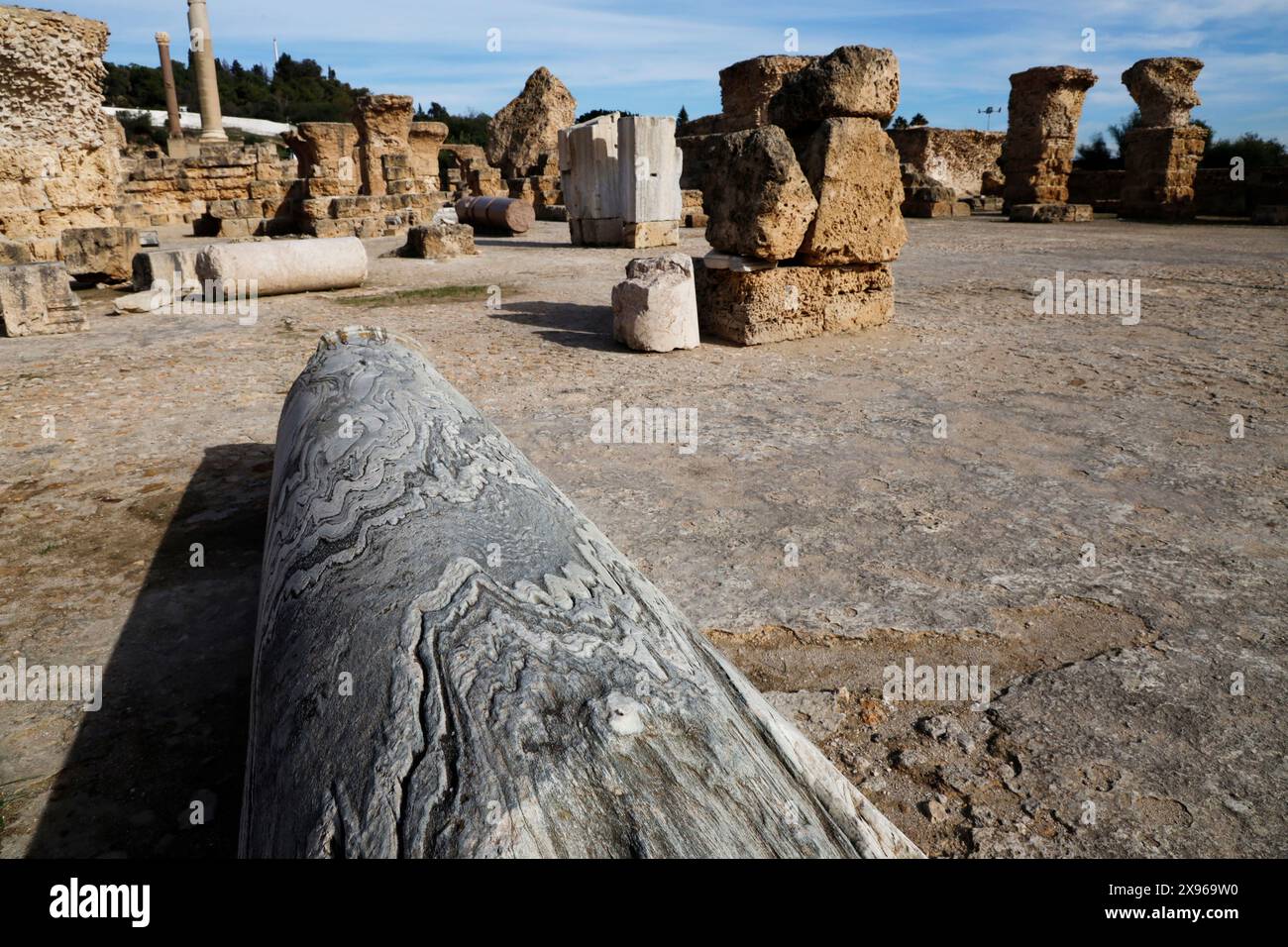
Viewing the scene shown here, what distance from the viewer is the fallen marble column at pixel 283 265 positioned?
28.3 feet

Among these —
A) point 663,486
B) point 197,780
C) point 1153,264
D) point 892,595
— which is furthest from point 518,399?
point 1153,264

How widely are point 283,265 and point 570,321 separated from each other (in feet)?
11.5

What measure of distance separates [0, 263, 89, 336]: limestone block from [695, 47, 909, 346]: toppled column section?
5.56m

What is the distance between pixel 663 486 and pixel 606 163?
1087 centimetres

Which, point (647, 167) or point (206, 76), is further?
point (206, 76)

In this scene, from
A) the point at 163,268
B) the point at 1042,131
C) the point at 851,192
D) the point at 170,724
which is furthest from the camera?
the point at 1042,131

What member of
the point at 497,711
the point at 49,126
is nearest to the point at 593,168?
the point at 49,126

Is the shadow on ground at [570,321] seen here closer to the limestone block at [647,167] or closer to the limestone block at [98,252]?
the limestone block at [98,252]

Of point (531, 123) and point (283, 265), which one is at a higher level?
point (531, 123)

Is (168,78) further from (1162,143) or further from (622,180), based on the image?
(1162,143)

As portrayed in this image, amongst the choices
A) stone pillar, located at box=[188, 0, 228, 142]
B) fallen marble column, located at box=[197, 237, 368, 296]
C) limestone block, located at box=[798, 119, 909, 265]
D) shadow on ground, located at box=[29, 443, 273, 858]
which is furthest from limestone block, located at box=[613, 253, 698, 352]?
stone pillar, located at box=[188, 0, 228, 142]

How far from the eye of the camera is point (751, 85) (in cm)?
1991

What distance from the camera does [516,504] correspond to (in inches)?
81.3
